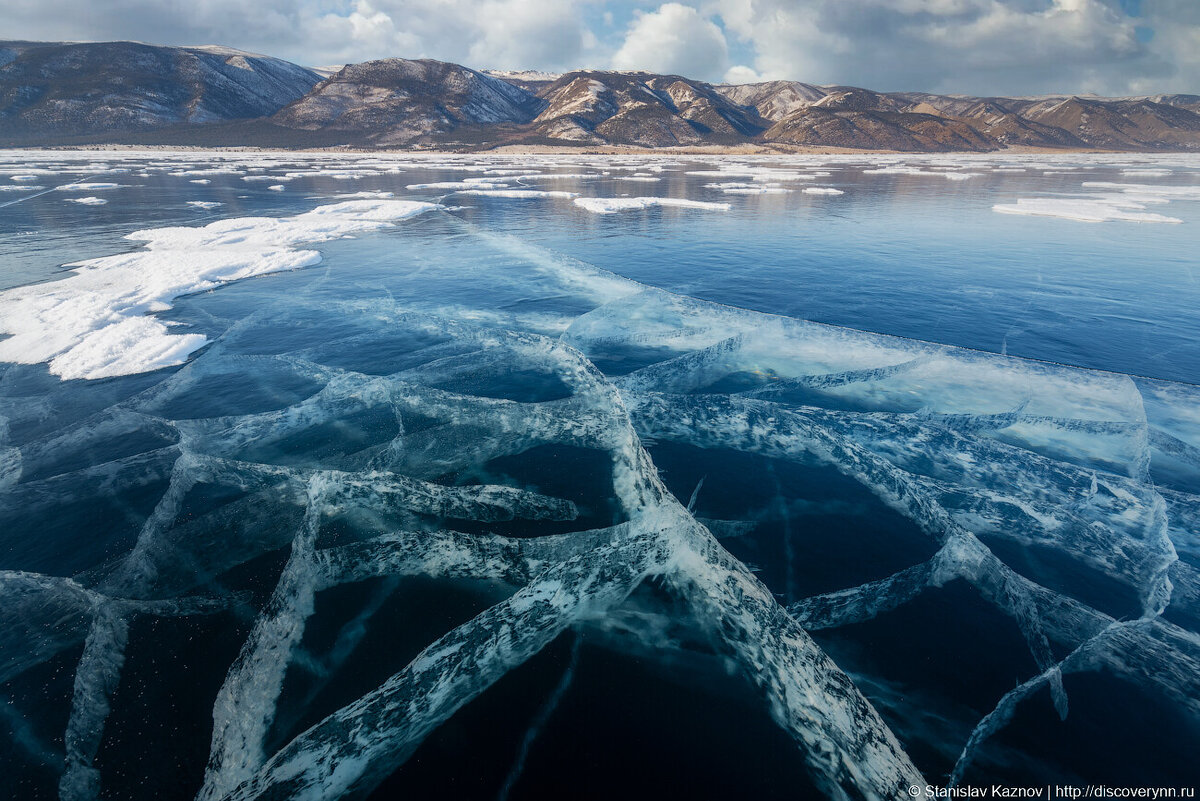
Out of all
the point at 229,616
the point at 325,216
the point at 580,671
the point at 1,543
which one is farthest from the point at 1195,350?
the point at 325,216

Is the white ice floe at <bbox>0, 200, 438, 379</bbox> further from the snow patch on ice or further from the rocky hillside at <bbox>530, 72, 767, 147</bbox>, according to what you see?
the rocky hillside at <bbox>530, 72, 767, 147</bbox>

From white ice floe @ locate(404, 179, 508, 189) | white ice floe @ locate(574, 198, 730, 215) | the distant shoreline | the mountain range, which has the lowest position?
white ice floe @ locate(574, 198, 730, 215)

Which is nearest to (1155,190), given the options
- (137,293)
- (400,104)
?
(137,293)

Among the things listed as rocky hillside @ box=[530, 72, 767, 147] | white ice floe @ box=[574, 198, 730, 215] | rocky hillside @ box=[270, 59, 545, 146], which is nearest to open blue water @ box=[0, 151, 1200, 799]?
white ice floe @ box=[574, 198, 730, 215]

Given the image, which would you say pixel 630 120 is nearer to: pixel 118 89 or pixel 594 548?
pixel 118 89

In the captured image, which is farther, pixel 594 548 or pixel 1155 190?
pixel 1155 190

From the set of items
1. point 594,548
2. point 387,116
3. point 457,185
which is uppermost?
point 387,116
